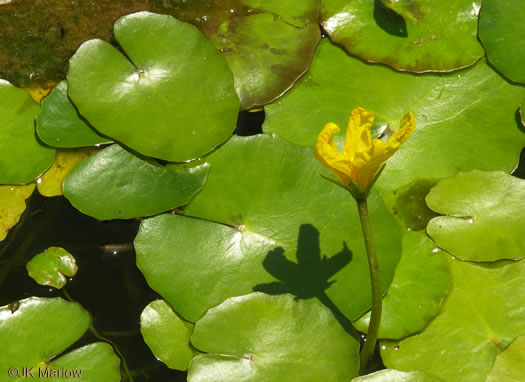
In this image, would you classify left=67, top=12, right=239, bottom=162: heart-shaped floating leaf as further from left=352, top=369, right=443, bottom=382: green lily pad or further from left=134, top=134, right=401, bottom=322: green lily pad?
left=352, top=369, right=443, bottom=382: green lily pad

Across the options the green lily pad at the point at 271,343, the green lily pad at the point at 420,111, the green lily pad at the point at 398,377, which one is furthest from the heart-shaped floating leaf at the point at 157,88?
the green lily pad at the point at 398,377

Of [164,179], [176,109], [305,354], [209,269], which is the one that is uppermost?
[176,109]

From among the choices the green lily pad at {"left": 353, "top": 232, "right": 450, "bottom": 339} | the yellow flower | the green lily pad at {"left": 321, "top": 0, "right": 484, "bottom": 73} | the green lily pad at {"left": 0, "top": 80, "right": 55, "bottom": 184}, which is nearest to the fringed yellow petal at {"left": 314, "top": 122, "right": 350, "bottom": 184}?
the yellow flower

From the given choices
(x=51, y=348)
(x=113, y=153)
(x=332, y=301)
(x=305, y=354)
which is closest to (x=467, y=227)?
(x=332, y=301)

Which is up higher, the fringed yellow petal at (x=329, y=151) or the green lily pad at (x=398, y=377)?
the fringed yellow petal at (x=329, y=151)

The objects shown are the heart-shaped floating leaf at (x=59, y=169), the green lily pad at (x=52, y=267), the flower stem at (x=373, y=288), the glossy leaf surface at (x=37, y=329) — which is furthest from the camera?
the heart-shaped floating leaf at (x=59, y=169)

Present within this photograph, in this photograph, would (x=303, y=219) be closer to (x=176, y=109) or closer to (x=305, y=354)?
(x=305, y=354)

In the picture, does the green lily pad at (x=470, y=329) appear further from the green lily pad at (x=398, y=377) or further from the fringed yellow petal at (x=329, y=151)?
the fringed yellow petal at (x=329, y=151)
